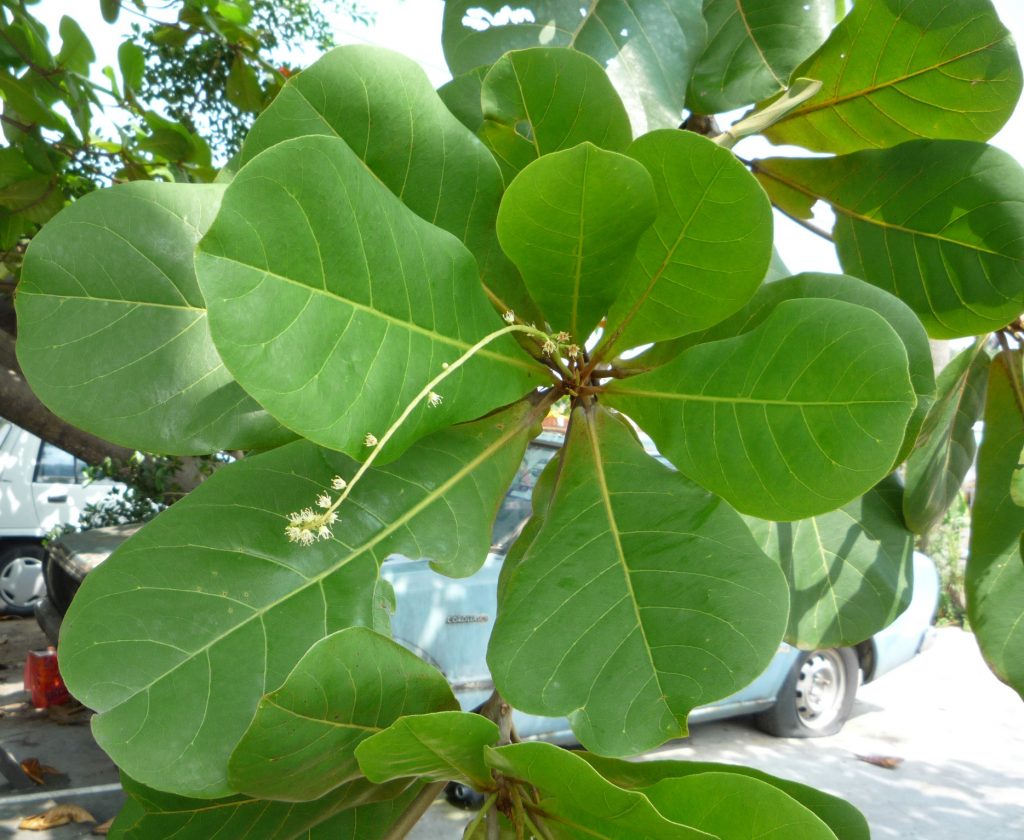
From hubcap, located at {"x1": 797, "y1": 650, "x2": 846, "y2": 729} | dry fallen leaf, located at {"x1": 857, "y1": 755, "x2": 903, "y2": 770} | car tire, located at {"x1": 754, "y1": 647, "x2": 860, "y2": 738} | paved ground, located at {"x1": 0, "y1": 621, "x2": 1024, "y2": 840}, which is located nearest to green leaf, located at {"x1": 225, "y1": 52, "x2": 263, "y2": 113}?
paved ground, located at {"x1": 0, "y1": 621, "x2": 1024, "y2": 840}

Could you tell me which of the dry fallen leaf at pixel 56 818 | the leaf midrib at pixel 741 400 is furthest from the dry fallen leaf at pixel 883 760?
the leaf midrib at pixel 741 400

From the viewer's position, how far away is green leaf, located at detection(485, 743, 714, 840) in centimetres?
42

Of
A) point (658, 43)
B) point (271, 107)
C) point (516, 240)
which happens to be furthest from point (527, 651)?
point (658, 43)

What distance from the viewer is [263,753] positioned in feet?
1.47

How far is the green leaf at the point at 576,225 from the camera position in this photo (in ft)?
1.56

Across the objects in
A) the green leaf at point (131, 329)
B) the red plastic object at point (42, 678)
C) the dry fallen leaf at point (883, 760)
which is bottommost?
the red plastic object at point (42, 678)

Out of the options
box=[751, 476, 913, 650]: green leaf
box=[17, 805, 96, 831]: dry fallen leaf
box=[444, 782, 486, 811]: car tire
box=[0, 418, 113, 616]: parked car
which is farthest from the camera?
box=[0, 418, 113, 616]: parked car

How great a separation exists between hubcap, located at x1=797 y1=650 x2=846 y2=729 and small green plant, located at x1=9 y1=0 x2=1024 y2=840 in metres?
4.92

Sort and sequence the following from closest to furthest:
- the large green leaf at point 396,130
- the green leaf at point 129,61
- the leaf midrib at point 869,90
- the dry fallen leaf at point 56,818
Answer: the large green leaf at point 396,130
the leaf midrib at point 869,90
the green leaf at point 129,61
the dry fallen leaf at point 56,818

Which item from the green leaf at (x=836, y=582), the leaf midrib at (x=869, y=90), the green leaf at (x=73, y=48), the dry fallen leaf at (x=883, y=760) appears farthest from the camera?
the dry fallen leaf at (x=883, y=760)

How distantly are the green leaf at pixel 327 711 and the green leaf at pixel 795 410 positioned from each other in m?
0.20

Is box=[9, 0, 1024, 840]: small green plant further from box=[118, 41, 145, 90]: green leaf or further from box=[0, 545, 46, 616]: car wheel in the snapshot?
box=[0, 545, 46, 616]: car wheel

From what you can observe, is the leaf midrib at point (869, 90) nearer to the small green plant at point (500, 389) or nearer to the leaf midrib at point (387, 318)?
the small green plant at point (500, 389)

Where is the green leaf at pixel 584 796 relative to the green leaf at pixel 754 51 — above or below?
below
